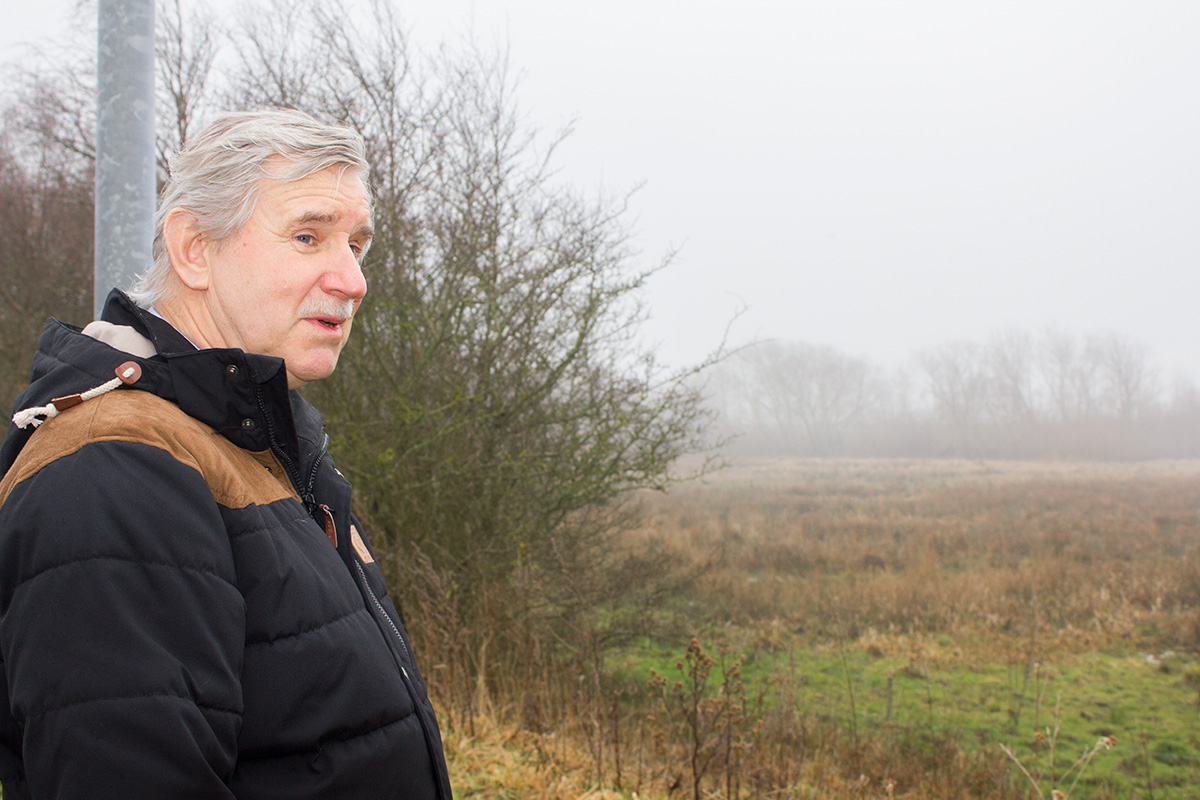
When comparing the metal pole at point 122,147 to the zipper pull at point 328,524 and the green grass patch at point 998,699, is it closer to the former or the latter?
the zipper pull at point 328,524

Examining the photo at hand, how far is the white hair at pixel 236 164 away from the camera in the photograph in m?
1.34

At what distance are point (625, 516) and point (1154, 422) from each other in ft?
194

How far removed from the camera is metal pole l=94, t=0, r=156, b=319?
2.79 meters

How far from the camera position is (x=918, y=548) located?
1494 centimetres

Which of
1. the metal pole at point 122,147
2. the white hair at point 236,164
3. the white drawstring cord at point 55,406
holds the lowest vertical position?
the white drawstring cord at point 55,406

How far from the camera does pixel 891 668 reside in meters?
8.95

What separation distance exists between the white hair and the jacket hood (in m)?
0.17

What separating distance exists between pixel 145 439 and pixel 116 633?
0.26 meters

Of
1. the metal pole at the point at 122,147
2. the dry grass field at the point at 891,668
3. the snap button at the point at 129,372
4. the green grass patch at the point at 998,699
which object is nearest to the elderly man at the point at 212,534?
the snap button at the point at 129,372

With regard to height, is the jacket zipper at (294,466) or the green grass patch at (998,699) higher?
the jacket zipper at (294,466)

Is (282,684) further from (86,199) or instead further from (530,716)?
(86,199)

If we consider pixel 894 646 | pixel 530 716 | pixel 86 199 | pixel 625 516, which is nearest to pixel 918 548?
pixel 894 646

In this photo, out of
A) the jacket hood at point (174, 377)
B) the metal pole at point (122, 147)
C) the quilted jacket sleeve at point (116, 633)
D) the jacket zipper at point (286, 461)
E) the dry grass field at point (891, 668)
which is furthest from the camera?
the dry grass field at point (891, 668)

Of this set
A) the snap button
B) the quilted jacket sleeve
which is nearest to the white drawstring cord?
the snap button
